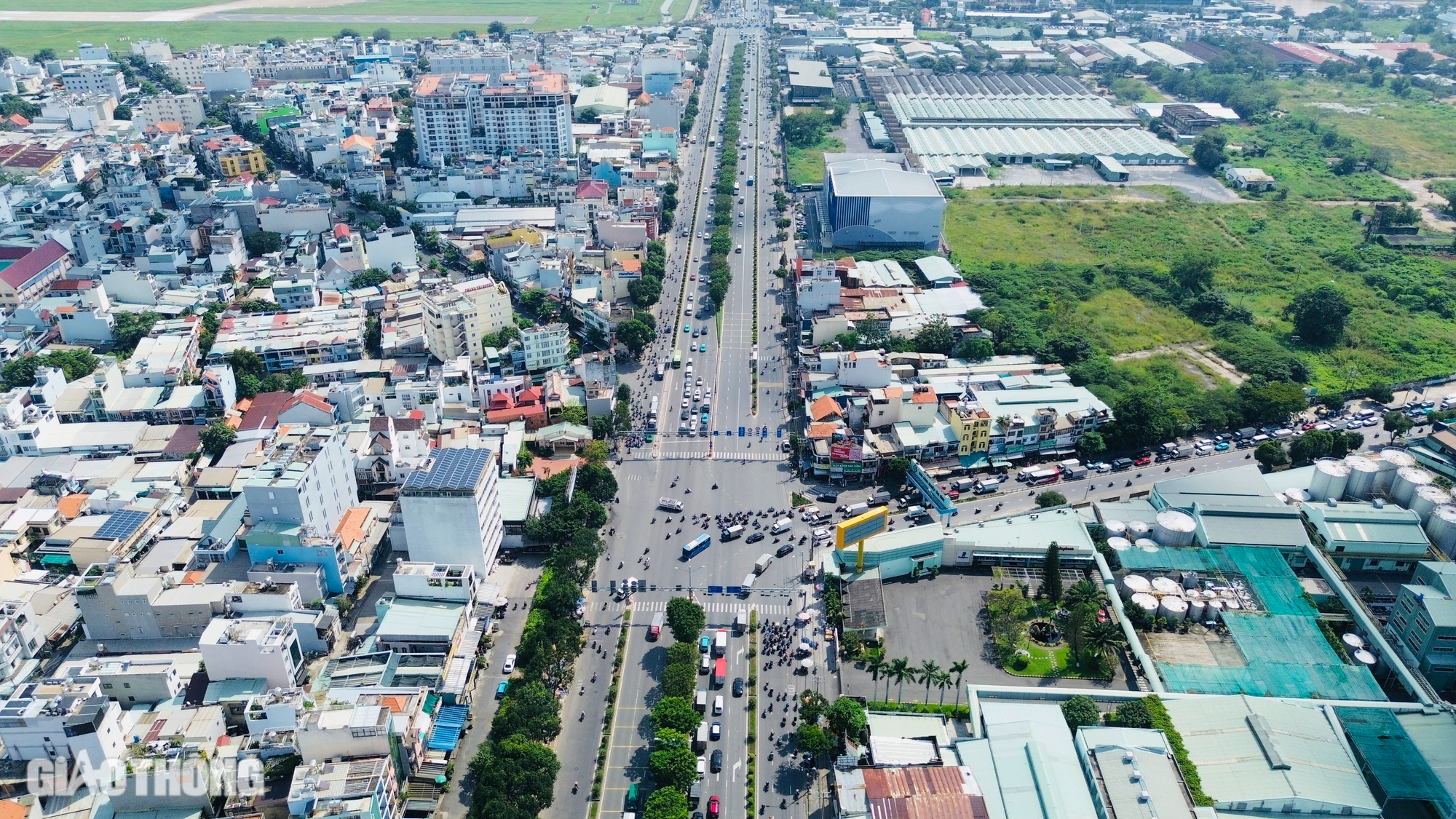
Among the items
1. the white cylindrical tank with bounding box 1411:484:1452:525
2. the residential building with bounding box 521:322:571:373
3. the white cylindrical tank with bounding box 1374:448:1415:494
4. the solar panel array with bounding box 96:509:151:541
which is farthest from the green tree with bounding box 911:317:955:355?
the solar panel array with bounding box 96:509:151:541

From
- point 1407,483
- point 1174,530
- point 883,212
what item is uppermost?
point 883,212

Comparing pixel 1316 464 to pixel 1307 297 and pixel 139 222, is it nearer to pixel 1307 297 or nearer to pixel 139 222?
pixel 1307 297

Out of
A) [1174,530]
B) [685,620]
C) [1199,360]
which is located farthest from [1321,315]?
[685,620]

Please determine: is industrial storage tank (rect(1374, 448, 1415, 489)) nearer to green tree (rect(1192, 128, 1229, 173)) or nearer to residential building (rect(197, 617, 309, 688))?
residential building (rect(197, 617, 309, 688))

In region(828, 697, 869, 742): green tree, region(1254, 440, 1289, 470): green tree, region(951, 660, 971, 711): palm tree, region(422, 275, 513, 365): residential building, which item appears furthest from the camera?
region(422, 275, 513, 365): residential building

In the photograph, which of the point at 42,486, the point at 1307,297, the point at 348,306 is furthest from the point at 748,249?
the point at 42,486

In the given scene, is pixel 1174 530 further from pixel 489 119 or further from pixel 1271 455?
pixel 489 119

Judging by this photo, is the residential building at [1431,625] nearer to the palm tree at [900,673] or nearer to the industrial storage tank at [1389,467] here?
the industrial storage tank at [1389,467]
